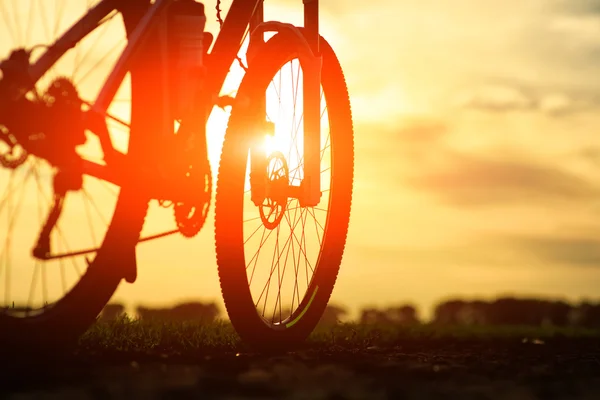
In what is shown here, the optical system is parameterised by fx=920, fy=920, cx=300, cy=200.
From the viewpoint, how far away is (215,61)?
560 centimetres

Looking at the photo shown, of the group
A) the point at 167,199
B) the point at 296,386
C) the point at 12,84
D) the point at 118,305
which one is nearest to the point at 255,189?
the point at 167,199

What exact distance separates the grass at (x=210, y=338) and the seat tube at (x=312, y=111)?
1.07 metres

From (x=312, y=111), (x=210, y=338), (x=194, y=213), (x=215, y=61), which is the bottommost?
(x=210, y=338)

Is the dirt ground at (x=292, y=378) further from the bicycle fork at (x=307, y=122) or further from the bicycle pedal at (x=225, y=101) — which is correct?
the bicycle pedal at (x=225, y=101)

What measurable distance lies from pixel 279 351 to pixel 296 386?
2.08m

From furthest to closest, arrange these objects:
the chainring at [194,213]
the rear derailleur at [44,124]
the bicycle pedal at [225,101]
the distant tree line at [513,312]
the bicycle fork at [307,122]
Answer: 1. the distant tree line at [513,312]
2. the bicycle fork at [307,122]
3. the bicycle pedal at [225,101]
4. the chainring at [194,213]
5. the rear derailleur at [44,124]

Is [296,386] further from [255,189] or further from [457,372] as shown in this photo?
[255,189]

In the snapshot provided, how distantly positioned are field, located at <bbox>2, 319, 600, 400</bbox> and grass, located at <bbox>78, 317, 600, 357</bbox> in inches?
0.5

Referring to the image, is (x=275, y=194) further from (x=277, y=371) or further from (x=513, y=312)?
→ (x=513, y=312)

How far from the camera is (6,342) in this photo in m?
4.70

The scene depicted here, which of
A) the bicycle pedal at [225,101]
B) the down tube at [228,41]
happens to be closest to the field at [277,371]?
the bicycle pedal at [225,101]

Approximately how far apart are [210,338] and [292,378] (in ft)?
7.24

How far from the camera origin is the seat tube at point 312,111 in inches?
243

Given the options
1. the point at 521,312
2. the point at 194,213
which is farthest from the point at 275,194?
the point at 521,312
